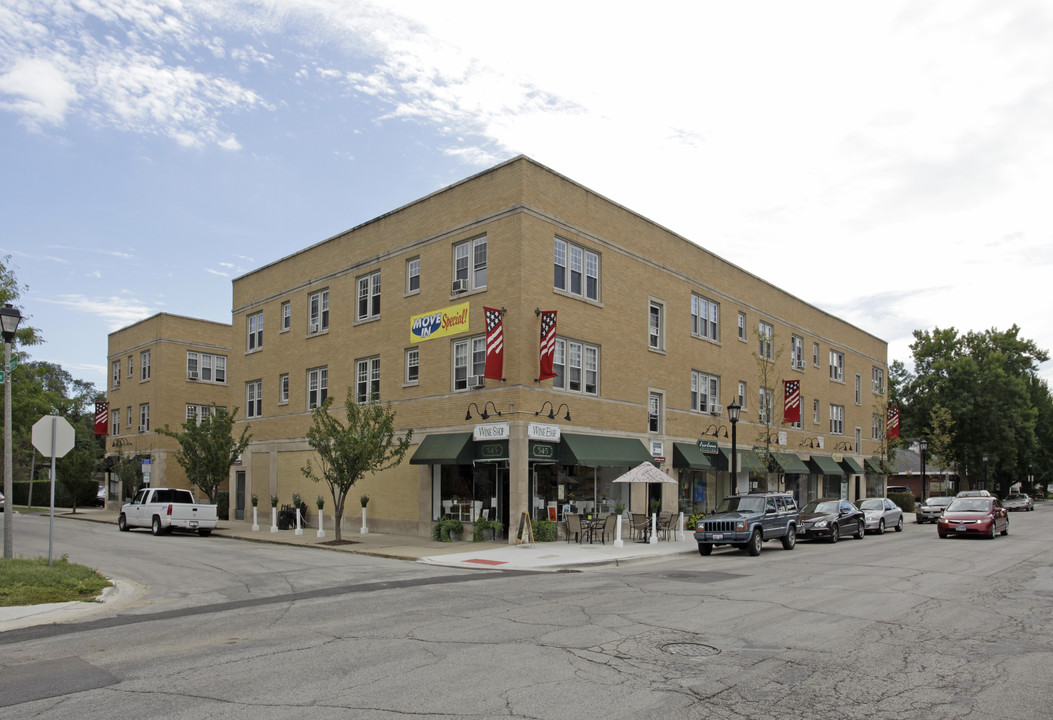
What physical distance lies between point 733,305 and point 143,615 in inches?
1266

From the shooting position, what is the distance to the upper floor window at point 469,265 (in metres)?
27.7

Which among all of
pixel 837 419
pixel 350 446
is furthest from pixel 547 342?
pixel 837 419

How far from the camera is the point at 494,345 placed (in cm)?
2561

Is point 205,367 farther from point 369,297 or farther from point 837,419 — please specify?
point 837,419

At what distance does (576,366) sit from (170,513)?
16330 millimetres

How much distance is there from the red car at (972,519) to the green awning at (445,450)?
17.5 meters

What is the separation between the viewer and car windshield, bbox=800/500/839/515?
94.2 feet

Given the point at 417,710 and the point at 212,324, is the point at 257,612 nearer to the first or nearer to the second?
the point at 417,710

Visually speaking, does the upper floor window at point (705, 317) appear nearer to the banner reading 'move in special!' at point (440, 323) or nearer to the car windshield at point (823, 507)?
the car windshield at point (823, 507)

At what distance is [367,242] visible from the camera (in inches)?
1298

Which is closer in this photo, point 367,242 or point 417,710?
point 417,710

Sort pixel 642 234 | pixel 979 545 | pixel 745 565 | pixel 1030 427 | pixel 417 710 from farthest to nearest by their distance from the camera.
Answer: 1. pixel 1030 427
2. pixel 642 234
3. pixel 979 545
4. pixel 745 565
5. pixel 417 710

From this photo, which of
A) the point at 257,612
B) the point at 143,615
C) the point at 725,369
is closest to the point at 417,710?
the point at 257,612

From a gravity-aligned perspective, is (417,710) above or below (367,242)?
below
